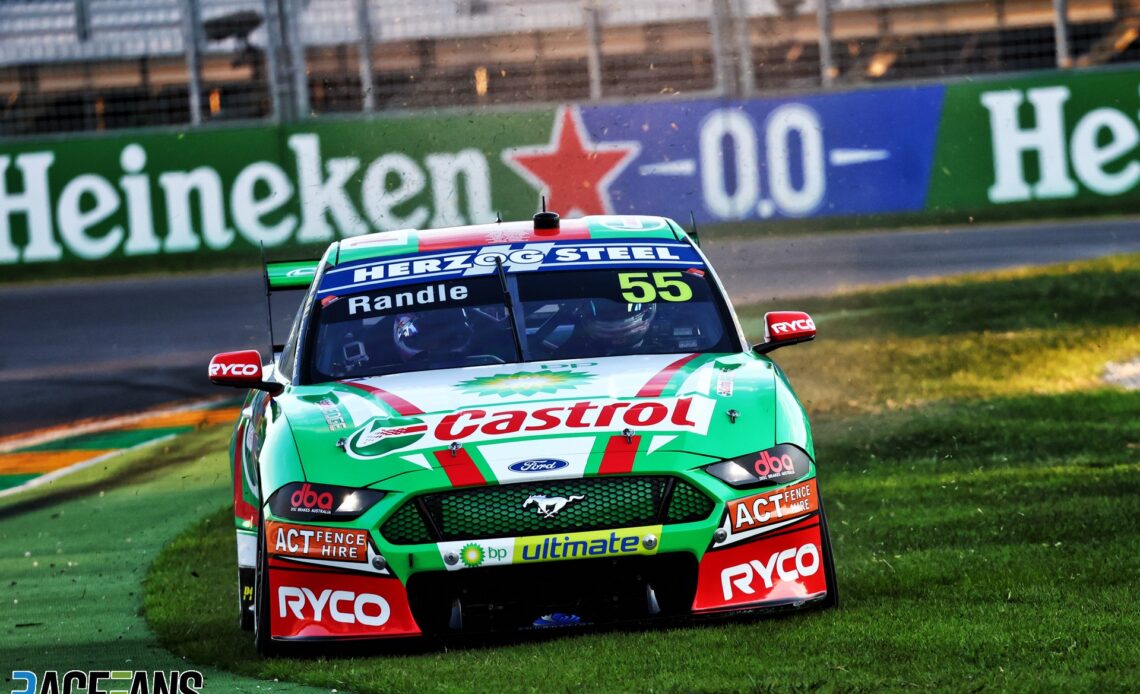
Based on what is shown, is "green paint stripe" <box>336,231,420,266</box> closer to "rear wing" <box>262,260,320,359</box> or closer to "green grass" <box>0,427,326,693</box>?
"rear wing" <box>262,260,320,359</box>

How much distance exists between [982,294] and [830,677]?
1237cm

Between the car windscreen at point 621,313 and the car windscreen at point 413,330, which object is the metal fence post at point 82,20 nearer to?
the car windscreen at point 413,330

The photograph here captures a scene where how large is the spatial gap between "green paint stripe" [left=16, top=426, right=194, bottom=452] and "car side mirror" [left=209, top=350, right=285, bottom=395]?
698cm

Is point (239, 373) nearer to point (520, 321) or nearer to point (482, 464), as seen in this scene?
point (520, 321)

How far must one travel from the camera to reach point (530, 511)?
21.5 ft

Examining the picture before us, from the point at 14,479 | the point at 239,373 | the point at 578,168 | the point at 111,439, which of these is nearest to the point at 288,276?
the point at 239,373

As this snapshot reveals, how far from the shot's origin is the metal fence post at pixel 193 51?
638 inches

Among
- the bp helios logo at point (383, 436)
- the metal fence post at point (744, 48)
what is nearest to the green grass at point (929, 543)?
the bp helios logo at point (383, 436)

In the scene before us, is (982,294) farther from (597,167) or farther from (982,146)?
A: (597,167)

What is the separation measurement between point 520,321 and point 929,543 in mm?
2056

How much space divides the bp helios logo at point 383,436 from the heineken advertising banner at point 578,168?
29.5 ft

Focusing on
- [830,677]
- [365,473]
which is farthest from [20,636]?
[830,677]

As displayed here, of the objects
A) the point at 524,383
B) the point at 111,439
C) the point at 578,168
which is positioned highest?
the point at 524,383

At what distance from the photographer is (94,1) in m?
16.4
